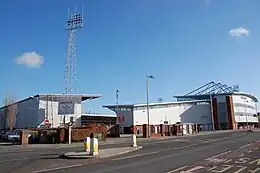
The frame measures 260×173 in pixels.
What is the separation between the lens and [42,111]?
8044cm

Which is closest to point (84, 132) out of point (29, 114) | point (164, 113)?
point (29, 114)

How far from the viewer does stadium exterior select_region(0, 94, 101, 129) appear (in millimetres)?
80438

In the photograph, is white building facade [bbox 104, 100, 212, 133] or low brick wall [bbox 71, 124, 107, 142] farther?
white building facade [bbox 104, 100, 212, 133]

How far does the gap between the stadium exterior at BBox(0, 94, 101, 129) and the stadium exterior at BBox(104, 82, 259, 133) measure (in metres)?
13.3

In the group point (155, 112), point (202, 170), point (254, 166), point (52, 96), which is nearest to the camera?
point (202, 170)

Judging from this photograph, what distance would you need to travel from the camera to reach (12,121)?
8444cm

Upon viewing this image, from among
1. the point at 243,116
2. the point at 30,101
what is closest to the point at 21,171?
the point at 30,101

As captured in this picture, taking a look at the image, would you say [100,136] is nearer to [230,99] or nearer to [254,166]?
[254,166]

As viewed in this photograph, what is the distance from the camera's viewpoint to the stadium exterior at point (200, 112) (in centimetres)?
9645

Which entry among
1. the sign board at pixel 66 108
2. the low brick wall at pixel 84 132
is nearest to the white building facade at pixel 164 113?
the sign board at pixel 66 108

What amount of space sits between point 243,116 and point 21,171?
11664cm

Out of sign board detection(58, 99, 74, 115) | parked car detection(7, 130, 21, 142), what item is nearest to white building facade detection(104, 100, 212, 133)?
sign board detection(58, 99, 74, 115)

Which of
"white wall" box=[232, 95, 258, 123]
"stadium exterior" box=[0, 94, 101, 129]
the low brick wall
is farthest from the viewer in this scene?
"white wall" box=[232, 95, 258, 123]

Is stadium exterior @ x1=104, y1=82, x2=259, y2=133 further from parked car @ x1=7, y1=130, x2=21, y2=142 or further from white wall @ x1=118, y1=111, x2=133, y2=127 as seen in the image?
parked car @ x1=7, y1=130, x2=21, y2=142
